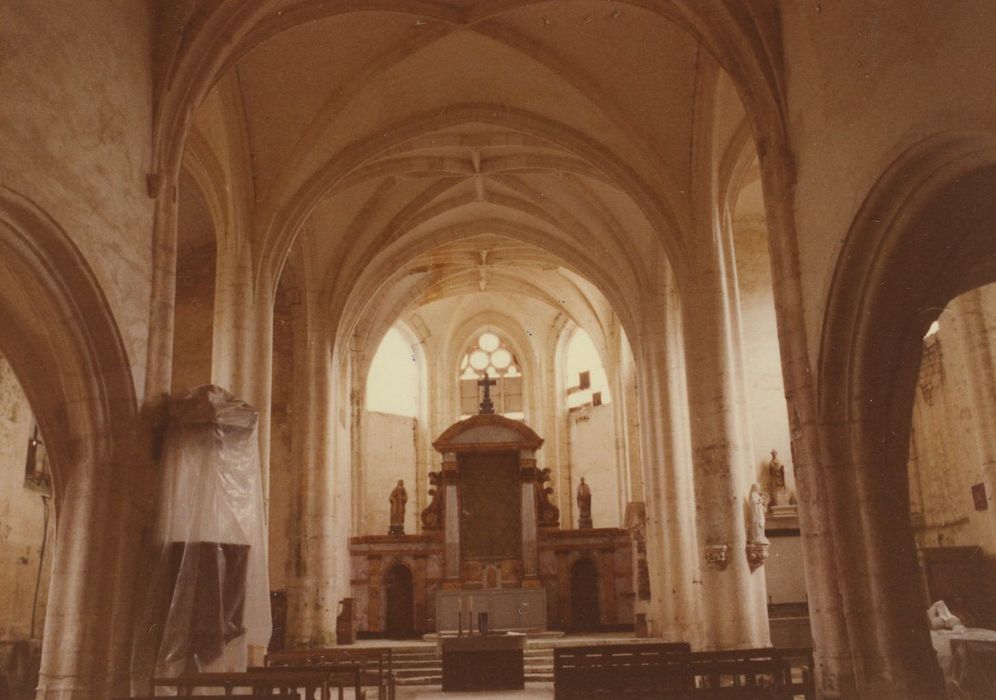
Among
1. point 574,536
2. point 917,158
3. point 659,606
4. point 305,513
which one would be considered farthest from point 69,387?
point 574,536

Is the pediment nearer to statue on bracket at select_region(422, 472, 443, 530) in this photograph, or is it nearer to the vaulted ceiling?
statue on bracket at select_region(422, 472, 443, 530)

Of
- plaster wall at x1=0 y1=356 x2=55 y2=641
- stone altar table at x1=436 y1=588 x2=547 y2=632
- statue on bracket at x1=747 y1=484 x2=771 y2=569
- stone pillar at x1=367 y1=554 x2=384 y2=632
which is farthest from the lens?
stone pillar at x1=367 y1=554 x2=384 y2=632

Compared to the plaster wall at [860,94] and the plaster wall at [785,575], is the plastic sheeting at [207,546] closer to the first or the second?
the plaster wall at [860,94]

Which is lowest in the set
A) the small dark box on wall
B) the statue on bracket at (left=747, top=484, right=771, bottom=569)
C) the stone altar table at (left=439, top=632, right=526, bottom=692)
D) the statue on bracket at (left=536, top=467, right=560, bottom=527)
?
the stone altar table at (left=439, top=632, right=526, bottom=692)

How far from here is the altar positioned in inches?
824

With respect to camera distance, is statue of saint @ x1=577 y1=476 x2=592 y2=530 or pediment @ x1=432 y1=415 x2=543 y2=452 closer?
statue of saint @ x1=577 y1=476 x2=592 y2=530

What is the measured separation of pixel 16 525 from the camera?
12758 millimetres

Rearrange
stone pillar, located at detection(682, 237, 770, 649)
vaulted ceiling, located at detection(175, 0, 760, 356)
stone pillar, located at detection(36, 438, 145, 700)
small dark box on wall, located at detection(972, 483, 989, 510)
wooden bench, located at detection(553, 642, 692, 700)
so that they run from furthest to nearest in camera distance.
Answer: small dark box on wall, located at detection(972, 483, 989, 510)
vaulted ceiling, located at detection(175, 0, 760, 356)
stone pillar, located at detection(682, 237, 770, 649)
stone pillar, located at detection(36, 438, 145, 700)
wooden bench, located at detection(553, 642, 692, 700)

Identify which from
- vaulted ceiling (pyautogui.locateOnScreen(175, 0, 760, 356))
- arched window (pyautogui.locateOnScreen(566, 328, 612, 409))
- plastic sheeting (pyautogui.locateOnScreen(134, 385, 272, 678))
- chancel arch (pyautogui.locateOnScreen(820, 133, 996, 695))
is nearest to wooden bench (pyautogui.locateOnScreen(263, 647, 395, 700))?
plastic sheeting (pyautogui.locateOnScreen(134, 385, 272, 678))

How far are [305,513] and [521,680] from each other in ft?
16.8

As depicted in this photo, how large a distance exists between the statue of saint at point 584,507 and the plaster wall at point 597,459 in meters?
1.01

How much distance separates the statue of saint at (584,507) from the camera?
22.2 metres

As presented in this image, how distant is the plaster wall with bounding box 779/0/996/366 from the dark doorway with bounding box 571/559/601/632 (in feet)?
46.6

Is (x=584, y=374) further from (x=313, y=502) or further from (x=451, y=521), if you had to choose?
(x=313, y=502)
